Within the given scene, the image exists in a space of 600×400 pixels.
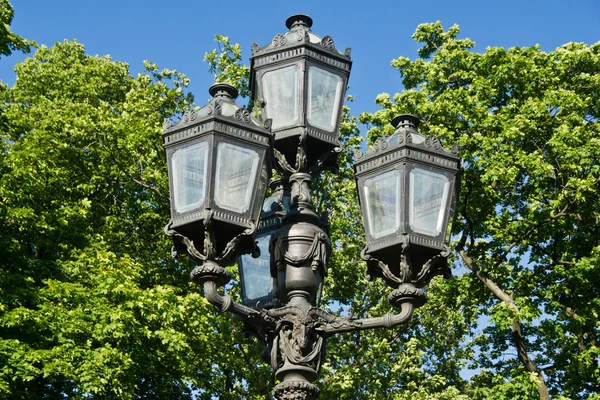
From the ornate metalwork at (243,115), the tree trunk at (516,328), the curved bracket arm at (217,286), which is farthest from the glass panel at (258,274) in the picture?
the tree trunk at (516,328)

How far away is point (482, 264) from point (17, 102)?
1566 centimetres

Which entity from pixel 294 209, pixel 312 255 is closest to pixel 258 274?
pixel 294 209

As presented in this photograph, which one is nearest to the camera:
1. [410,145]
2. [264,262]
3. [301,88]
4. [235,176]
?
[235,176]

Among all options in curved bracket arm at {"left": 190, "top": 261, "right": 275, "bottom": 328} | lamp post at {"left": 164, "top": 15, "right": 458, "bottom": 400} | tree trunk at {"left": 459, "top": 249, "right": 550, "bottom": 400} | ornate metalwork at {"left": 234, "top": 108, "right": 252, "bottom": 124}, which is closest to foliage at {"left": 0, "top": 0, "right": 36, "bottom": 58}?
tree trunk at {"left": 459, "top": 249, "right": 550, "bottom": 400}

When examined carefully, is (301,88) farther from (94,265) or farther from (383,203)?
(94,265)

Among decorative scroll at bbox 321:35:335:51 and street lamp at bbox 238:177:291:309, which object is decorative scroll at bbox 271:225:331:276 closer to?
street lamp at bbox 238:177:291:309

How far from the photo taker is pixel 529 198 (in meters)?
18.8

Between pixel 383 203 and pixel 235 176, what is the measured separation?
38.5 inches

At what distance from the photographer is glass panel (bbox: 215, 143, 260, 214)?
16.5ft

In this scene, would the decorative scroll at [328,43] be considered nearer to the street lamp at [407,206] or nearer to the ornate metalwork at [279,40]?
the ornate metalwork at [279,40]

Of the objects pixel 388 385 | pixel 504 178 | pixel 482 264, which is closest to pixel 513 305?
pixel 482 264

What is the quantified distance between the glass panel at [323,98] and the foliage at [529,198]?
1266 cm

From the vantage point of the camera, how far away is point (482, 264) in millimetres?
19469

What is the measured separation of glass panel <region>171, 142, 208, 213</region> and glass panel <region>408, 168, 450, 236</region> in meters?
1.29
